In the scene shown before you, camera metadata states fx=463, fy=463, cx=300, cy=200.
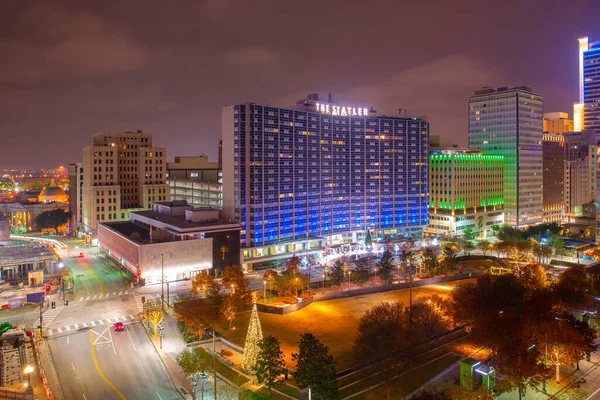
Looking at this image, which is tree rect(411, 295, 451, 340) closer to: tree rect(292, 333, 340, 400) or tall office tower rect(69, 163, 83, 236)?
tree rect(292, 333, 340, 400)

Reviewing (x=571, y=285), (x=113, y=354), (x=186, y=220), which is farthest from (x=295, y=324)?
(x=186, y=220)

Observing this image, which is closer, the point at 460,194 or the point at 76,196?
the point at 460,194

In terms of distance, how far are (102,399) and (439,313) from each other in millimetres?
43497

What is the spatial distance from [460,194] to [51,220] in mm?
146477

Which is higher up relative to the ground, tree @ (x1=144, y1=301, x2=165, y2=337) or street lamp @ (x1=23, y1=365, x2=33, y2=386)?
tree @ (x1=144, y1=301, x2=165, y2=337)

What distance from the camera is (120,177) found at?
524 feet

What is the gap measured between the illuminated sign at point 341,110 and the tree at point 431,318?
3047 inches

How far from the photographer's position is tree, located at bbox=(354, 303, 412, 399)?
1917 inches

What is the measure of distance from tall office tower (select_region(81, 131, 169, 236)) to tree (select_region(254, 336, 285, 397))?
375 ft

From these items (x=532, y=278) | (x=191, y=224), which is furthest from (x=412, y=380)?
(x=191, y=224)

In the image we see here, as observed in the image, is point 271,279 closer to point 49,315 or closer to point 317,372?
point 49,315

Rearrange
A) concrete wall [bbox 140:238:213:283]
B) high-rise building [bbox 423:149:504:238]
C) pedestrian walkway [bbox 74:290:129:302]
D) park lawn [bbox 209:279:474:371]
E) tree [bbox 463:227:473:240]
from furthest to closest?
high-rise building [bbox 423:149:504:238] < tree [bbox 463:227:473:240] < concrete wall [bbox 140:238:213:283] < pedestrian walkway [bbox 74:290:129:302] < park lawn [bbox 209:279:474:371]

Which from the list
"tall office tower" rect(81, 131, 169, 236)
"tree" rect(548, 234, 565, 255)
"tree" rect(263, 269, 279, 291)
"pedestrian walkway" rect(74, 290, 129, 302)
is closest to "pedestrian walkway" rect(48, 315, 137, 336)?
"pedestrian walkway" rect(74, 290, 129, 302)

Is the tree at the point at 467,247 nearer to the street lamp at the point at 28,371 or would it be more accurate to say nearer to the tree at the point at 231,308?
the tree at the point at 231,308
